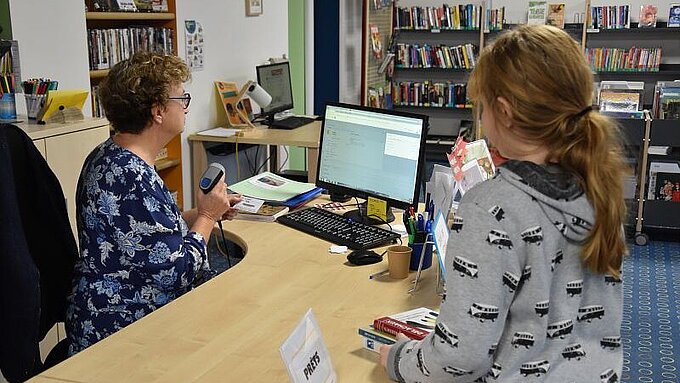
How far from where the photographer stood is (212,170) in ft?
7.89

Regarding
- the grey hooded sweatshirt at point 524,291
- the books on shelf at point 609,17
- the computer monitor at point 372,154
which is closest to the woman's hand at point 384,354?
the grey hooded sweatshirt at point 524,291

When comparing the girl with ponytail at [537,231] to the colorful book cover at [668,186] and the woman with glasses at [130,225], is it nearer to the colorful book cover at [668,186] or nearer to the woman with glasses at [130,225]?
the woman with glasses at [130,225]

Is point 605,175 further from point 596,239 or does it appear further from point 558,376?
point 558,376

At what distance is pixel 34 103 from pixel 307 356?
200 cm

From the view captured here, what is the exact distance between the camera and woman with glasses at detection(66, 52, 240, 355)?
2.04 metres

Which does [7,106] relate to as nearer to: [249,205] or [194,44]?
[249,205]

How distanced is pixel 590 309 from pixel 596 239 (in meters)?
0.14

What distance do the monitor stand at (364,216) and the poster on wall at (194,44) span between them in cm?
214

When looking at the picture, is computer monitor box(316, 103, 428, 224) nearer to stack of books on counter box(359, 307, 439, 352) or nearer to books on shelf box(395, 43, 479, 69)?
stack of books on counter box(359, 307, 439, 352)

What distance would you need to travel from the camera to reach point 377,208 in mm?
2625

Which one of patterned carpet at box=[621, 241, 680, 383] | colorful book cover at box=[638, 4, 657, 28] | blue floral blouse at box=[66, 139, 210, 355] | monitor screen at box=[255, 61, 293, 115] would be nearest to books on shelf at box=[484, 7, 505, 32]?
colorful book cover at box=[638, 4, 657, 28]

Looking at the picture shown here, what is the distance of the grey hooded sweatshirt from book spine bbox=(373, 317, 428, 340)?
0.37 metres

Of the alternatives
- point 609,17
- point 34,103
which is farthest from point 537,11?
point 34,103

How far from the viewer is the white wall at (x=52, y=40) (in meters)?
3.16
